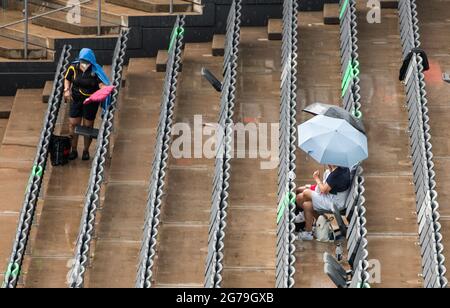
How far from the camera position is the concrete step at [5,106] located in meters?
31.1

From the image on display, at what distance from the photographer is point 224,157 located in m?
27.7

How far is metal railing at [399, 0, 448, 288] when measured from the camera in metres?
25.7

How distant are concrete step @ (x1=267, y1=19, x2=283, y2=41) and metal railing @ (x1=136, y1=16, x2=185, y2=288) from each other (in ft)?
4.03

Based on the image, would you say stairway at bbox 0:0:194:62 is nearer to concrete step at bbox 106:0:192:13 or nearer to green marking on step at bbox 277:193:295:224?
concrete step at bbox 106:0:192:13

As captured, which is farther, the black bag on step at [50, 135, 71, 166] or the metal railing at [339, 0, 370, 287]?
the black bag on step at [50, 135, 71, 166]

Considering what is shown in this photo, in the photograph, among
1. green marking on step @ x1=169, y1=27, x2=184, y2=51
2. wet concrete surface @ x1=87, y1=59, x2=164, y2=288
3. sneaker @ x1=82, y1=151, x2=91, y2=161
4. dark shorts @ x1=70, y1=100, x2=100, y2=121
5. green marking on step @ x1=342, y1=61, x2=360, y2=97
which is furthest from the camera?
green marking on step @ x1=169, y1=27, x2=184, y2=51

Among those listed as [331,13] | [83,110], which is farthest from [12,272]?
[331,13]

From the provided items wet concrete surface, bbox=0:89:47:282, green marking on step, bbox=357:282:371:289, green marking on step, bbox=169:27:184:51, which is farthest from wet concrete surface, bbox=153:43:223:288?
green marking on step, bbox=357:282:371:289

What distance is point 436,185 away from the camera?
90.2 feet

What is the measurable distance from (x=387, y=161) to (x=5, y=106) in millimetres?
6135

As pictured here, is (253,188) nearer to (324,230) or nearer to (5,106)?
(324,230)

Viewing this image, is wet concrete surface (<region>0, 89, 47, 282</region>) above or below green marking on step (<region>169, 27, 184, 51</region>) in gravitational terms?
below

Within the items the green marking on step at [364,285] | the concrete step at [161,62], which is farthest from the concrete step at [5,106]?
the green marking on step at [364,285]
